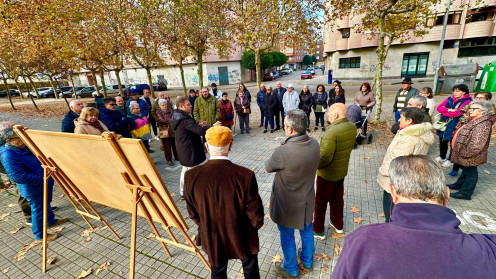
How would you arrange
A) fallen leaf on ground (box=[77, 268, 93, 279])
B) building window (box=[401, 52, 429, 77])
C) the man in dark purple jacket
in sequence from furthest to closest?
building window (box=[401, 52, 429, 77]) < fallen leaf on ground (box=[77, 268, 93, 279]) < the man in dark purple jacket

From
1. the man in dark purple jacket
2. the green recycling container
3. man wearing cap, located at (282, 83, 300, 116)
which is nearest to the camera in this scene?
the man in dark purple jacket

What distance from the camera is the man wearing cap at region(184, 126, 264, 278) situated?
1794 mm

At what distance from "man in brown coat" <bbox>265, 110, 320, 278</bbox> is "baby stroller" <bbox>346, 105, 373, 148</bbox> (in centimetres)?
412

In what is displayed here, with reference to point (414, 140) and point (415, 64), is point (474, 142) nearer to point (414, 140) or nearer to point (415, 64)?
point (414, 140)

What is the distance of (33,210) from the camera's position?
11.4 ft

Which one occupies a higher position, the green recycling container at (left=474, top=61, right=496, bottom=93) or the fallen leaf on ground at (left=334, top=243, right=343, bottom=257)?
the green recycling container at (left=474, top=61, right=496, bottom=93)

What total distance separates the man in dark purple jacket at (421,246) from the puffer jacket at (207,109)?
19.4 feet

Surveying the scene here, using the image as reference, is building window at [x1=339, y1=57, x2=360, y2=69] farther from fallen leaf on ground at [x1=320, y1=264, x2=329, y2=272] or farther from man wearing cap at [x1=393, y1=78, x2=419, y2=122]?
fallen leaf on ground at [x1=320, y1=264, x2=329, y2=272]

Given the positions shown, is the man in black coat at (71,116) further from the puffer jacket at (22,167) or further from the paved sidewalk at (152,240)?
the puffer jacket at (22,167)

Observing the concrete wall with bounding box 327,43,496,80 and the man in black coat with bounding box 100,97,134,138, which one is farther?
the concrete wall with bounding box 327,43,496,80

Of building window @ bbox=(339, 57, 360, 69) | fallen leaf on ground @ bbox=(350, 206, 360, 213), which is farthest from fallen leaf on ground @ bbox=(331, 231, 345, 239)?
building window @ bbox=(339, 57, 360, 69)

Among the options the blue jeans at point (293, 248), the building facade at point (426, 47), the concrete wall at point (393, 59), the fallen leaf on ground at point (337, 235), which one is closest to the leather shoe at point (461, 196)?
the fallen leaf on ground at point (337, 235)

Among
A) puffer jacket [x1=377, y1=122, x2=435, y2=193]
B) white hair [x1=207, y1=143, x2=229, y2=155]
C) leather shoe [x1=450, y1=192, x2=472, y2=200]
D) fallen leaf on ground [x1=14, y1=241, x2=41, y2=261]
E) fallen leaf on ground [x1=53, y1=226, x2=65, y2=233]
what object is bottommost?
fallen leaf on ground [x1=14, y1=241, x2=41, y2=261]

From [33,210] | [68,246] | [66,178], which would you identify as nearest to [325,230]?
[66,178]
